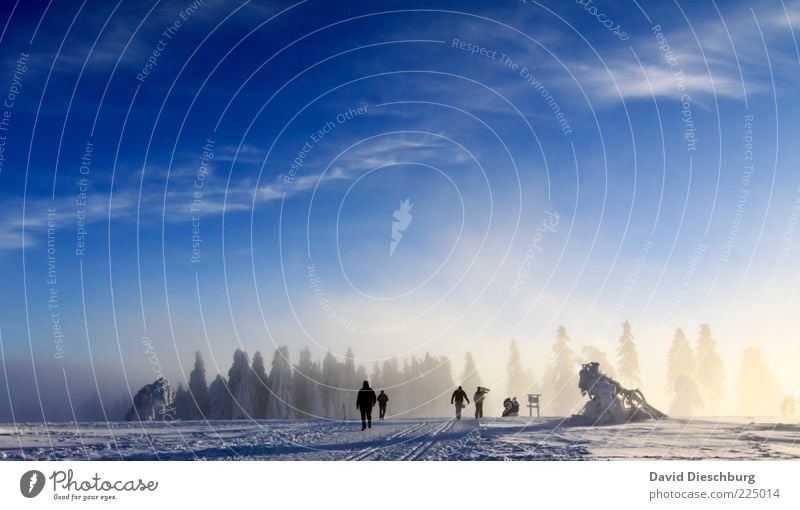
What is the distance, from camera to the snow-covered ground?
28.2 m

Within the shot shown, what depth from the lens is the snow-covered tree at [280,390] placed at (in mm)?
77812

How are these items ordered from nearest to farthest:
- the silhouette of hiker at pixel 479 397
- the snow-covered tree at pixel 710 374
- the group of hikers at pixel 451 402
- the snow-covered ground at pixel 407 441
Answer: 1. the snow-covered ground at pixel 407 441
2. the group of hikers at pixel 451 402
3. the silhouette of hiker at pixel 479 397
4. the snow-covered tree at pixel 710 374

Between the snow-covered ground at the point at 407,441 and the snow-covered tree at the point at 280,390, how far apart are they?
124ft

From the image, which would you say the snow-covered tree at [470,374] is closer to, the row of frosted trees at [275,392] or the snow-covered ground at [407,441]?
A: the row of frosted trees at [275,392]

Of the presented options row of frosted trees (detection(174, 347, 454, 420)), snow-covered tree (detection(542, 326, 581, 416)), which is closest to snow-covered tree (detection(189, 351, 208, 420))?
row of frosted trees (detection(174, 347, 454, 420))

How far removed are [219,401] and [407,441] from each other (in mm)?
50576

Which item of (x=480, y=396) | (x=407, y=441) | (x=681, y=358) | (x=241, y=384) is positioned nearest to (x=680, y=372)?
(x=681, y=358)

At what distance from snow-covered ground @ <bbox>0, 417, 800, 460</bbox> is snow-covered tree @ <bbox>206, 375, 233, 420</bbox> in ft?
121

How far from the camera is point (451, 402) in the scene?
44188 millimetres

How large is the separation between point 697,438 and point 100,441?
25307 mm

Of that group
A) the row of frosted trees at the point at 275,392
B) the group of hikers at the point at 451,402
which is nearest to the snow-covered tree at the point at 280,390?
the row of frosted trees at the point at 275,392
